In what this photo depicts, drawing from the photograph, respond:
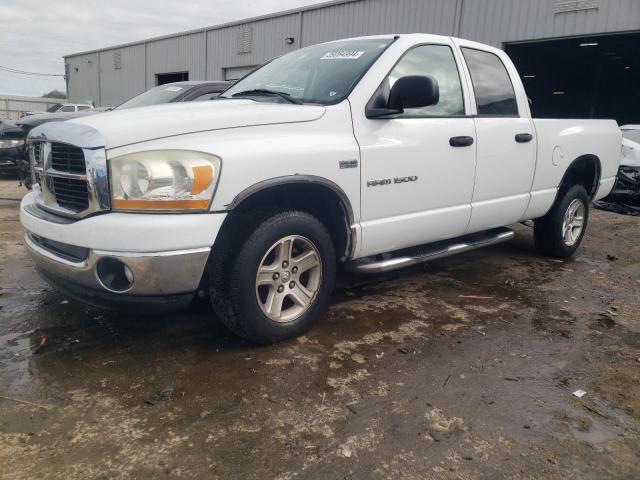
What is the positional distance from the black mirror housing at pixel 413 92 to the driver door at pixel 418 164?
6.2 inches

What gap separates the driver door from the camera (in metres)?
3.36

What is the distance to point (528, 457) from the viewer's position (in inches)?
87.0

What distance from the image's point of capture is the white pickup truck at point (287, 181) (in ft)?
8.44

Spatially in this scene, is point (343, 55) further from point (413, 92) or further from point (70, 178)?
point (70, 178)

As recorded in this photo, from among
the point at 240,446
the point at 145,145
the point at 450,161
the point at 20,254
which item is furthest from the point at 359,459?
the point at 20,254

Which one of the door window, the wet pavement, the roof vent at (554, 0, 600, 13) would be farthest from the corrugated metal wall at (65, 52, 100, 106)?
the wet pavement

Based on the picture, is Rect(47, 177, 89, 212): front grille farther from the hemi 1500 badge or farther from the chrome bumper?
the hemi 1500 badge

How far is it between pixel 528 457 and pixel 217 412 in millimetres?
1400

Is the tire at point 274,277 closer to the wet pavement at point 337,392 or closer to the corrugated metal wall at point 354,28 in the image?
the wet pavement at point 337,392

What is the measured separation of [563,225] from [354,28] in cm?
1339

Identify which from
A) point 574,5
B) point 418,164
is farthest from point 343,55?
point 574,5

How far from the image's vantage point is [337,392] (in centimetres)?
269

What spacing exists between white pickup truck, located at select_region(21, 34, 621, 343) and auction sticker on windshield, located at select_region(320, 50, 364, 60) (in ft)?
0.05

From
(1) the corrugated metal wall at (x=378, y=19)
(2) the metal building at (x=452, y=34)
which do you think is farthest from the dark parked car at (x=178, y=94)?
(1) the corrugated metal wall at (x=378, y=19)
